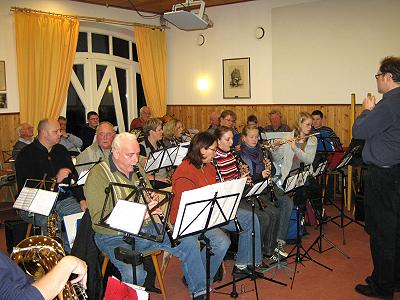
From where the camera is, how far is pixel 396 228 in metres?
3.39

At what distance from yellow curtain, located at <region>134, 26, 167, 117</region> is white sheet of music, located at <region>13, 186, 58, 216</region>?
6.01 m

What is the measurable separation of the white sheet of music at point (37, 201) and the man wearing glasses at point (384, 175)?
2.65m

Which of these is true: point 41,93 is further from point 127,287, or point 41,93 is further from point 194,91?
point 127,287

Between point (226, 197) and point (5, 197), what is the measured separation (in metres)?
5.43

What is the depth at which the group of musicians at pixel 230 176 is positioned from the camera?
321 centimetres

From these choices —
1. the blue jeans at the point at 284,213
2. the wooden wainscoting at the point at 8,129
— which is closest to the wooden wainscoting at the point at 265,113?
the blue jeans at the point at 284,213

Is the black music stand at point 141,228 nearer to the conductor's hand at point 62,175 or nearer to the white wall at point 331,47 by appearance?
the conductor's hand at point 62,175

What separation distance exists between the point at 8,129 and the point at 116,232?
491cm

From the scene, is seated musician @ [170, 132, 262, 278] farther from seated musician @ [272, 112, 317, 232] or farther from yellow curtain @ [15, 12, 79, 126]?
yellow curtain @ [15, 12, 79, 126]

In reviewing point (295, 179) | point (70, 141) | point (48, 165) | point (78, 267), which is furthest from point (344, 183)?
point (78, 267)

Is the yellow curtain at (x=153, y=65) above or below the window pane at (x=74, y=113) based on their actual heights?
above

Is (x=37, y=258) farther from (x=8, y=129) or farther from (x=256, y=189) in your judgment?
(x=8, y=129)

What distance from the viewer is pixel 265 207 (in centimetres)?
456

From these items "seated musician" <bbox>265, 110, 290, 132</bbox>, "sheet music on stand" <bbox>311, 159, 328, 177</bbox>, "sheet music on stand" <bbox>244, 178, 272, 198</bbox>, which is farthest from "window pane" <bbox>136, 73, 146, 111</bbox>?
"sheet music on stand" <bbox>244, 178, 272, 198</bbox>
